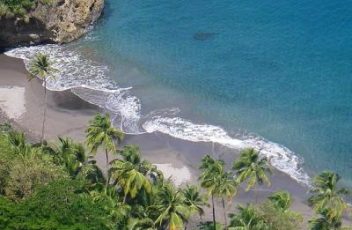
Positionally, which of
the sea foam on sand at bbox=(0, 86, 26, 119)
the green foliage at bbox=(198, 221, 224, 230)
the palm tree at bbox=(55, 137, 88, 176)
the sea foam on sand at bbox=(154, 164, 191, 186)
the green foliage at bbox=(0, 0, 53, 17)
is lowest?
the sea foam on sand at bbox=(154, 164, 191, 186)

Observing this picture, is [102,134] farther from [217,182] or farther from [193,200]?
[217,182]

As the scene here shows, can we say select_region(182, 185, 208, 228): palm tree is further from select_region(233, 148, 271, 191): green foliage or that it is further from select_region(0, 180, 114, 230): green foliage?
select_region(0, 180, 114, 230): green foliage

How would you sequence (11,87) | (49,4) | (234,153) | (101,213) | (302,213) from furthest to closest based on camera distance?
(49,4) → (11,87) → (234,153) → (302,213) → (101,213)

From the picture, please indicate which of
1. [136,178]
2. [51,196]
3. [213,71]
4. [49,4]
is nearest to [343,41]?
[213,71]

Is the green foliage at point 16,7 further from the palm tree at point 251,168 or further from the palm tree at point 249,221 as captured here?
the palm tree at point 249,221

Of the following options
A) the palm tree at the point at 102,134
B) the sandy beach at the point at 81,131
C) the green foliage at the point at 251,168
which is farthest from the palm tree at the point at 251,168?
the palm tree at the point at 102,134

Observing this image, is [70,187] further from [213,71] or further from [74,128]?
[213,71]

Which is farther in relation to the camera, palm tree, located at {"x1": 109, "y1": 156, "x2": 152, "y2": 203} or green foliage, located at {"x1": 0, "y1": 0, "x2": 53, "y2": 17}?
green foliage, located at {"x1": 0, "y1": 0, "x2": 53, "y2": 17}

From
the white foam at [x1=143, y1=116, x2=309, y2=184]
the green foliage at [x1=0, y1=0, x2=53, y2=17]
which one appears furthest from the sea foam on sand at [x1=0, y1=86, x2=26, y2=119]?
the white foam at [x1=143, y1=116, x2=309, y2=184]
